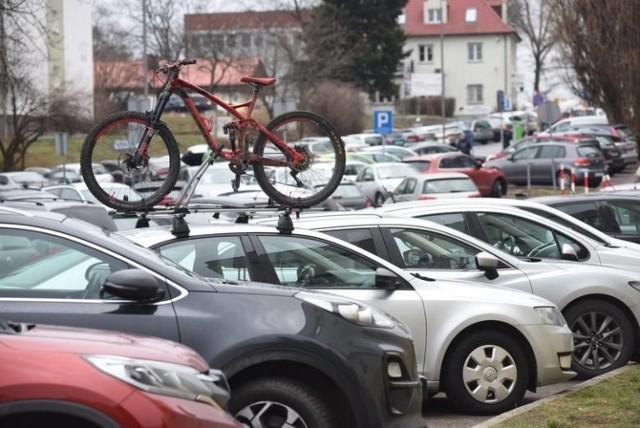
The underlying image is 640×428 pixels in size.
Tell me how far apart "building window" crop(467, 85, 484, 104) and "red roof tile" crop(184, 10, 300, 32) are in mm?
30032

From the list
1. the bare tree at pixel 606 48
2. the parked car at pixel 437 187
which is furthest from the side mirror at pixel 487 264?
the bare tree at pixel 606 48

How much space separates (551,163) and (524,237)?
27646 mm

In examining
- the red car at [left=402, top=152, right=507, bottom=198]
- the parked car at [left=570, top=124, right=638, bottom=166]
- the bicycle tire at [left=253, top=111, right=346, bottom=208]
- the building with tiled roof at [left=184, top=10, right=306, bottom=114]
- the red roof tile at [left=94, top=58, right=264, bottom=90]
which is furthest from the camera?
the red roof tile at [left=94, top=58, right=264, bottom=90]

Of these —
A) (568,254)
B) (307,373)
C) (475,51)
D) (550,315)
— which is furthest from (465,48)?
(307,373)

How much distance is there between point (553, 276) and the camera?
34.0 ft

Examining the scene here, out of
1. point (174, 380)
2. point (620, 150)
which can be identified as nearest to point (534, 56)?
point (620, 150)

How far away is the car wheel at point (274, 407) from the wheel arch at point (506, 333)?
289 centimetres

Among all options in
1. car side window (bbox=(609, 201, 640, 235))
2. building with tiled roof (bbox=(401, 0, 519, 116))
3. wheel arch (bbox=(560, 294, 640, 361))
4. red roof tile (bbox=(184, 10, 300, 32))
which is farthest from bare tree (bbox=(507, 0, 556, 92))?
wheel arch (bbox=(560, 294, 640, 361))

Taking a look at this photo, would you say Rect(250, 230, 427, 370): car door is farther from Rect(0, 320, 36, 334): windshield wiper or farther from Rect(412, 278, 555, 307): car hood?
Rect(0, 320, 36, 334): windshield wiper

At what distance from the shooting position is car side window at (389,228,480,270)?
9688mm

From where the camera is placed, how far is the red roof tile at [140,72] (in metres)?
61.0

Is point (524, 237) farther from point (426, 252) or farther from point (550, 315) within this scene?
point (550, 315)

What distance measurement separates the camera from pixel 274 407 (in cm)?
611

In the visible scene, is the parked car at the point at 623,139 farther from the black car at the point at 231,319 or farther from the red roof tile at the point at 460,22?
the red roof tile at the point at 460,22
